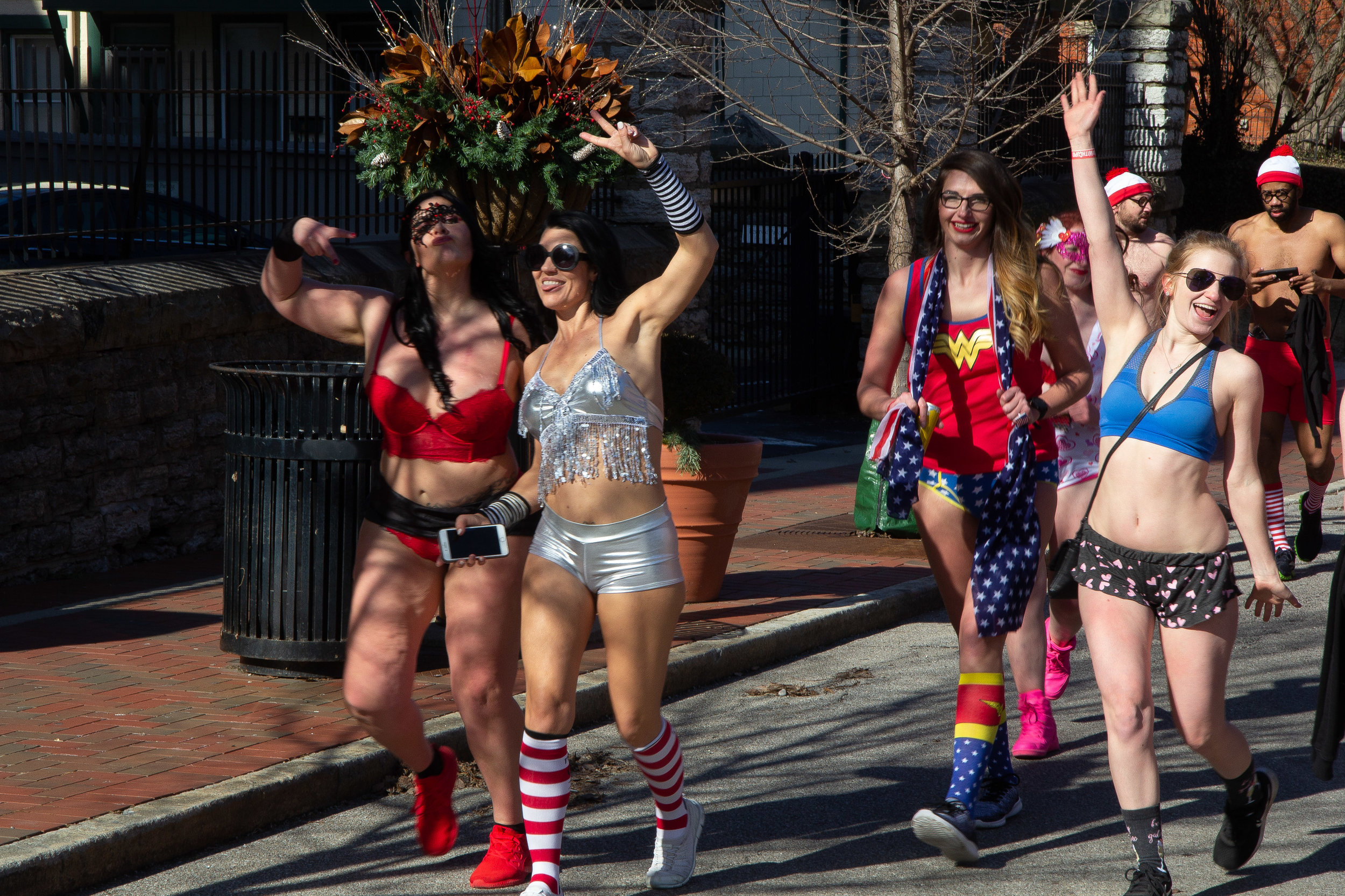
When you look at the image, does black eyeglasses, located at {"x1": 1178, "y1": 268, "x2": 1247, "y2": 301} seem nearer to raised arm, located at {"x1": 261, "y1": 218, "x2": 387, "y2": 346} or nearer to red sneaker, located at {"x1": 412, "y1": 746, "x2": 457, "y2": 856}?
raised arm, located at {"x1": 261, "y1": 218, "x2": 387, "y2": 346}

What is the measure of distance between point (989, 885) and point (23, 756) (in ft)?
10.7

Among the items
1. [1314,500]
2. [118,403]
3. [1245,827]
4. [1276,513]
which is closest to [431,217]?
[1245,827]

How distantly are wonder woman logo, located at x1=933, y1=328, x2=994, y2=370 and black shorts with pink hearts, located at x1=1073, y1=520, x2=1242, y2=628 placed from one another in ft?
2.82

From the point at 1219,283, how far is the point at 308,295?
2696 millimetres

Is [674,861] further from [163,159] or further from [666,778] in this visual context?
[163,159]

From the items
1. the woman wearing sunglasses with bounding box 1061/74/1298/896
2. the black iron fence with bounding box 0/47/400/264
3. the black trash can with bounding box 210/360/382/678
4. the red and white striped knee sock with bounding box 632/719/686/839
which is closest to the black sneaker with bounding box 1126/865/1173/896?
the woman wearing sunglasses with bounding box 1061/74/1298/896

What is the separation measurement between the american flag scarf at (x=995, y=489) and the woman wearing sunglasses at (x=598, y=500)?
2.91 feet

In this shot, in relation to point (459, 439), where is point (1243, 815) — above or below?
below

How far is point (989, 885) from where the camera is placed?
4473 mm

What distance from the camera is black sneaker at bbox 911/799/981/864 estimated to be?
4.52 m

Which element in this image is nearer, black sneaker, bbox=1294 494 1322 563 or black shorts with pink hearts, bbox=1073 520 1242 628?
black shorts with pink hearts, bbox=1073 520 1242 628

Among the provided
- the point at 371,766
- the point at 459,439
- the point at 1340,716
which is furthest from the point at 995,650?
the point at 371,766

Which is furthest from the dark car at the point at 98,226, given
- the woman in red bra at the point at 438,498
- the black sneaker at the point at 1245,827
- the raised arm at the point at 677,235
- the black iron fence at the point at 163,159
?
the black sneaker at the point at 1245,827

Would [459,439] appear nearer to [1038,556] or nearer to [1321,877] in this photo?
[1038,556]
